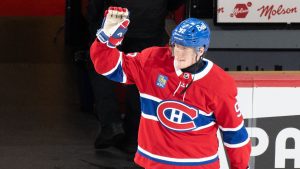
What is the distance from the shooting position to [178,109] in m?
4.36

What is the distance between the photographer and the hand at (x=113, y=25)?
4.08 m

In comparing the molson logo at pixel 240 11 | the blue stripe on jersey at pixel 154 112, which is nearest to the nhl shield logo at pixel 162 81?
the blue stripe on jersey at pixel 154 112

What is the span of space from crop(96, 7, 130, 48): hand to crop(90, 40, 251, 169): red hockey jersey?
70 millimetres

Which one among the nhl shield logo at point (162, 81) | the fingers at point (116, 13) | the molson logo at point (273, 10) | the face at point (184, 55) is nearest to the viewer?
the fingers at point (116, 13)

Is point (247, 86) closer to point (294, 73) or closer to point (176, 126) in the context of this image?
point (294, 73)

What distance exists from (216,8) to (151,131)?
119 inches

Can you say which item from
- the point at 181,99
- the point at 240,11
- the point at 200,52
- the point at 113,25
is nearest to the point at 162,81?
the point at 181,99

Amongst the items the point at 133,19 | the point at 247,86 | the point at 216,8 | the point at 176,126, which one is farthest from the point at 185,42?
the point at 216,8

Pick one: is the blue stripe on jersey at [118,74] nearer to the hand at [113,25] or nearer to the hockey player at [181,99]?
the hockey player at [181,99]

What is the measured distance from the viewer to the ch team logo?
434 centimetres

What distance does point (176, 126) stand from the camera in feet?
14.3

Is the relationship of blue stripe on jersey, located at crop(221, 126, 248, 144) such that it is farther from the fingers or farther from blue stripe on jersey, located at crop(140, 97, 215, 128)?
the fingers

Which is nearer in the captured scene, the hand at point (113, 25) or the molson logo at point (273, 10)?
the hand at point (113, 25)

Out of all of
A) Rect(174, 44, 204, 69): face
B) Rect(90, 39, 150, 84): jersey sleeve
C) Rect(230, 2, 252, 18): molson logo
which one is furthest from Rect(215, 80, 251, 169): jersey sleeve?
Rect(230, 2, 252, 18): molson logo
